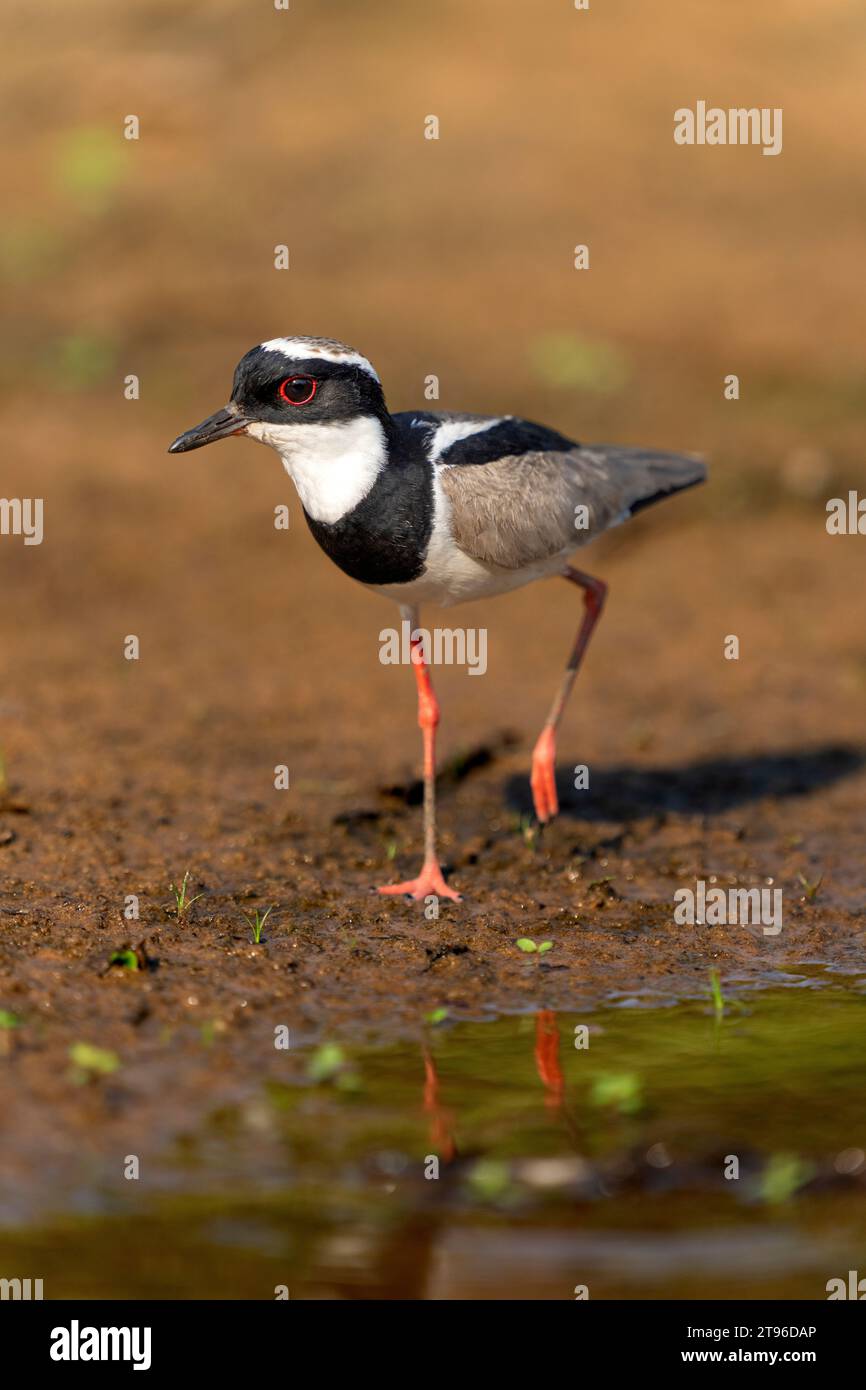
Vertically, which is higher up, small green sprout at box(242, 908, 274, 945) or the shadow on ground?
the shadow on ground

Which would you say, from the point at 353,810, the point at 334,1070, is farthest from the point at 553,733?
the point at 334,1070

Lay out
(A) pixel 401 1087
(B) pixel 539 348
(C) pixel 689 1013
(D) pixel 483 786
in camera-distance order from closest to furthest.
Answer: (A) pixel 401 1087, (C) pixel 689 1013, (D) pixel 483 786, (B) pixel 539 348

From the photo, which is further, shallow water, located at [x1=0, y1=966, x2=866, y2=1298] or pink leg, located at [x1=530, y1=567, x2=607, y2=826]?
pink leg, located at [x1=530, y1=567, x2=607, y2=826]

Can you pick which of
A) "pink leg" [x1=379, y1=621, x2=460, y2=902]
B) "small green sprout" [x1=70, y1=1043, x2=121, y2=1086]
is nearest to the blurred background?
"pink leg" [x1=379, y1=621, x2=460, y2=902]

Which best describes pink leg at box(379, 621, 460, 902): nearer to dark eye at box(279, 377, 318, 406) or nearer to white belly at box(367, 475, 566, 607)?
white belly at box(367, 475, 566, 607)

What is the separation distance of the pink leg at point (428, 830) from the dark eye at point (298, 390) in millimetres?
1241

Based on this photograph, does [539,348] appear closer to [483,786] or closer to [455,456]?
[483,786]

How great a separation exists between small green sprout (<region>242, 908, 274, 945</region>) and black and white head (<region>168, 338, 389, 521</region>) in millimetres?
1544

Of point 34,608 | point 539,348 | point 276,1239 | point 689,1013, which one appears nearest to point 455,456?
point 689,1013

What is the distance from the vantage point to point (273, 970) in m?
6.14

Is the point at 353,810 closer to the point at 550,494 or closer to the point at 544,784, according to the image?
the point at 544,784

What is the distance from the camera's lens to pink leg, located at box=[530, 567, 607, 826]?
307 inches

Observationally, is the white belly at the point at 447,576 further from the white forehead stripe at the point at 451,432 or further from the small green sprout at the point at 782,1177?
the small green sprout at the point at 782,1177
